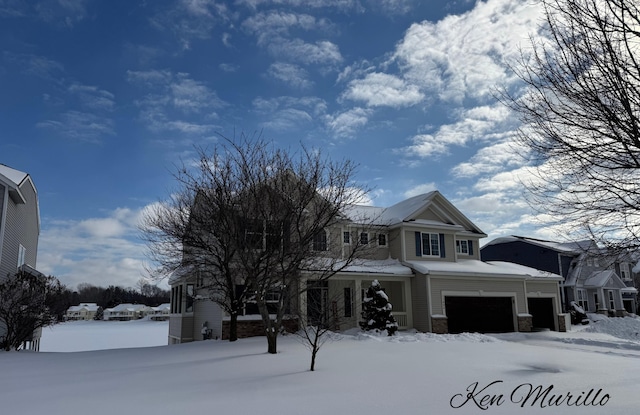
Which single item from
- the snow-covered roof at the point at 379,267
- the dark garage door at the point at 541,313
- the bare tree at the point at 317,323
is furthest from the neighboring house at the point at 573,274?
the bare tree at the point at 317,323

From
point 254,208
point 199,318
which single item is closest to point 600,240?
point 254,208

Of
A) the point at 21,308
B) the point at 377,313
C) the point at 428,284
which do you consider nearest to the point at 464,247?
the point at 428,284

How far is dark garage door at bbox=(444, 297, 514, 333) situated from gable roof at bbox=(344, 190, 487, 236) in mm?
4181

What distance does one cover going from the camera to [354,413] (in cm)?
688

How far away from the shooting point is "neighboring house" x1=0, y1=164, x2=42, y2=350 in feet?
58.2

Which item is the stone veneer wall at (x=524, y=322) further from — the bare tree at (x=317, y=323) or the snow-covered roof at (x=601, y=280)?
the snow-covered roof at (x=601, y=280)

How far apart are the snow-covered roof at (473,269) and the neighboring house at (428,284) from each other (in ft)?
0.16

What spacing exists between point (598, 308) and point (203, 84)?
37246 mm

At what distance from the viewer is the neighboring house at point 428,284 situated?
874 inches

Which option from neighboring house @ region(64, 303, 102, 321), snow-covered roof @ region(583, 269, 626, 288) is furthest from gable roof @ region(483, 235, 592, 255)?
neighboring house @ region(64, 303, 102, 321)

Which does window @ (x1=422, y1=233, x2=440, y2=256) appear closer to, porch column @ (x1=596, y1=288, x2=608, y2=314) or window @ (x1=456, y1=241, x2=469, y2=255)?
window @ (x1=456, y1=241, x2=469, y2=255)

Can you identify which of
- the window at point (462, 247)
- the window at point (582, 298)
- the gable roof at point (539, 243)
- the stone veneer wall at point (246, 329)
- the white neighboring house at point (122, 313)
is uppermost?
the gable roof at point (539, 243)

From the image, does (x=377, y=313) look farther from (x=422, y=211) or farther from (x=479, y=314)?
(x=422, y=211)

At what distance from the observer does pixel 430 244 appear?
2541cm
